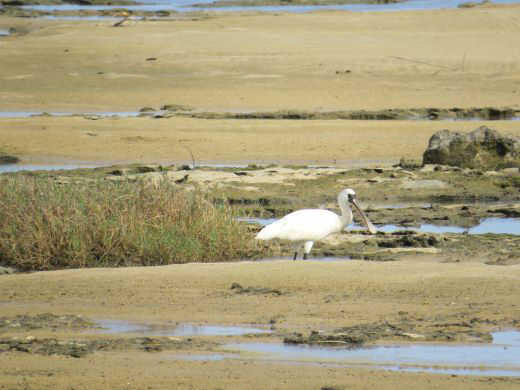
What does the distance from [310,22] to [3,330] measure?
29.9 meters

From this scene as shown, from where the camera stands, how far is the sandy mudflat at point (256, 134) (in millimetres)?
7773

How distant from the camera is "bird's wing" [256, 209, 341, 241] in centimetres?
1171

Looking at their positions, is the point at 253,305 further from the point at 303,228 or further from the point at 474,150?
the point at 474,150

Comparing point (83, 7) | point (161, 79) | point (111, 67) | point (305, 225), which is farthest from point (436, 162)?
point (83, 7)

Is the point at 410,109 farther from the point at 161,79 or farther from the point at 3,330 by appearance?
the point at 3,330

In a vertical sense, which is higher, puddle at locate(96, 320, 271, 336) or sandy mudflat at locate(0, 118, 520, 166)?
puddle at locate(96, 320, 271, 336)

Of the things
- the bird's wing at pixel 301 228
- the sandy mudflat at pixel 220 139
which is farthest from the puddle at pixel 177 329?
the sandy mudflat at pixel 220 139

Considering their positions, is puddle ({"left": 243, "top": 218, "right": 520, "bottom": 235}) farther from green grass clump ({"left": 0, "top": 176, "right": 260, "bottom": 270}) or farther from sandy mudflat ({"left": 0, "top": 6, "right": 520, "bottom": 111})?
sandy mudflat ({"left": 0, "top": 6, "right": 520, "bottom": 111})

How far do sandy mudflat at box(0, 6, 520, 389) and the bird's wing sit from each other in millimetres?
742

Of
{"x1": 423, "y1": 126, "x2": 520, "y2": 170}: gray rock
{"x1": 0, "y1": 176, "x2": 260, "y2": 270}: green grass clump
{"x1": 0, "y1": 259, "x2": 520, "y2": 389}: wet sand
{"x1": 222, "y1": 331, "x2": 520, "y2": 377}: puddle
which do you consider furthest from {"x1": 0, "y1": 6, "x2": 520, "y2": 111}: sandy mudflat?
{"x1": 222, "y1": 331, "x2": 520, "y2": 377}: puddle

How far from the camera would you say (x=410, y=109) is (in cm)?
2381

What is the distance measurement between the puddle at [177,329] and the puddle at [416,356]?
0.42 metres

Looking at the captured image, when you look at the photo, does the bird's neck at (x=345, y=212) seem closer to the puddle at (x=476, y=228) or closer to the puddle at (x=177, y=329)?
the puddle at (x=476, y=228)

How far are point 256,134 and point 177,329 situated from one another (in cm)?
1279
